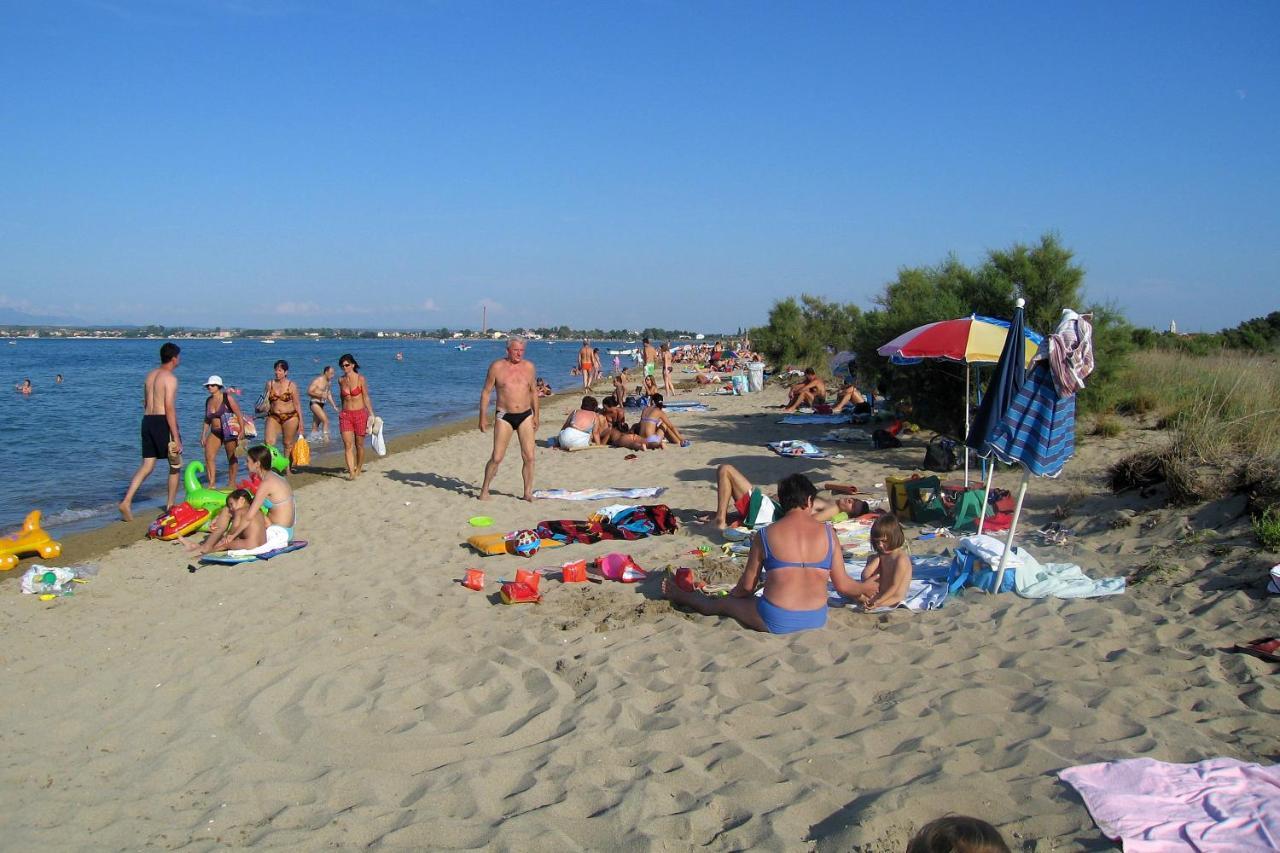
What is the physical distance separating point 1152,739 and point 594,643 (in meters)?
2.79

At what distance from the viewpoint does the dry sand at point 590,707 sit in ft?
10.3

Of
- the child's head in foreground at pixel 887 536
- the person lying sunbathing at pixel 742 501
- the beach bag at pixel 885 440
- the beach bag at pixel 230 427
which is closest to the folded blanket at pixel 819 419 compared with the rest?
the beach bag at pixel 885 440

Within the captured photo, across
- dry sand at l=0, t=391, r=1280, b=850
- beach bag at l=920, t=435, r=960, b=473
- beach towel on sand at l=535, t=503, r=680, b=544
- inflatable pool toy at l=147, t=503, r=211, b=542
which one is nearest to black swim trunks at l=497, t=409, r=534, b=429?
beach towel on sand at l=535, t=503, r=680, b=544

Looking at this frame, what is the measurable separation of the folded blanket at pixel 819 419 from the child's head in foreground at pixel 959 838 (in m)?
13.1

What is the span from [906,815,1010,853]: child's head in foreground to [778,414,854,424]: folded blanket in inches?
516

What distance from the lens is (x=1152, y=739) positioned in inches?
134

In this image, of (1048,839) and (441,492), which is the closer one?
(1048,839)

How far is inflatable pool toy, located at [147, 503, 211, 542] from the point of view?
7.94 meters

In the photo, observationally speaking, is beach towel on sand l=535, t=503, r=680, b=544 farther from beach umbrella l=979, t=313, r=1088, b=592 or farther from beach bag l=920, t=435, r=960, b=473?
beach bag l=920, t=435, r=960, b=473

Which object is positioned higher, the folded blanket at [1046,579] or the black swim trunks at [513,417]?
the black swim trunks at [513,417]

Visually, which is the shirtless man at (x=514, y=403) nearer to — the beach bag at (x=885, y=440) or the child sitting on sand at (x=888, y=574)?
the child sitting on sand at (x=888, y=574)

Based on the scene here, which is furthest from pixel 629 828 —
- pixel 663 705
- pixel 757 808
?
pixel 663 705

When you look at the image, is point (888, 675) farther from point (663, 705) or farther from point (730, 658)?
point (663, 705)

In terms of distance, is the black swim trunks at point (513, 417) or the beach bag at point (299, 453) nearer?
the black swim trunks at point (513, 417)
